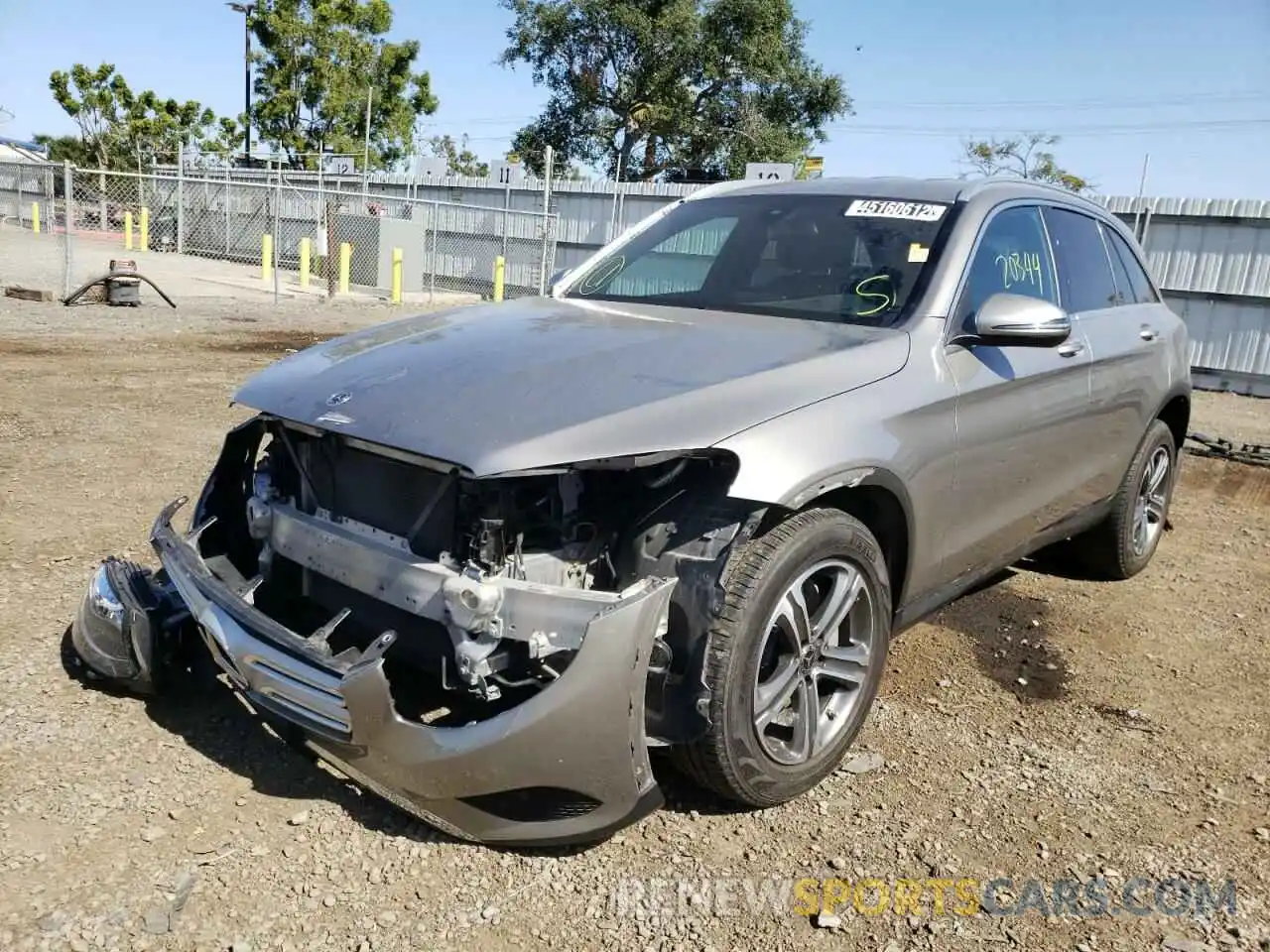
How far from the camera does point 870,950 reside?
2.42 metres

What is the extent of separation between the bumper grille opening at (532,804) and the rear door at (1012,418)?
160 cm

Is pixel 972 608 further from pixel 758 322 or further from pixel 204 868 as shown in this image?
pixel 204 868

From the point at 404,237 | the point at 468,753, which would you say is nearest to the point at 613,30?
the point at 404,237

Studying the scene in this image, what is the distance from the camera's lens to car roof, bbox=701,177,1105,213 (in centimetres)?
382

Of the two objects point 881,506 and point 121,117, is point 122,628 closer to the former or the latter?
point 881,506

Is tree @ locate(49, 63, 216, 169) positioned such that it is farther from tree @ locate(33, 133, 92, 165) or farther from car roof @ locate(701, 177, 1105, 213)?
→ car roof @ locate(701, 177, 1105, 213)

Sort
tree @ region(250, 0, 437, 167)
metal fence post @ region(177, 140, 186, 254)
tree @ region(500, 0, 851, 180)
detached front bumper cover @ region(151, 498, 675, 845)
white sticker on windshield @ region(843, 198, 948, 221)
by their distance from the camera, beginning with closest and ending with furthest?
detached front bumper cover @ region(151, 498, 675, 845), white sticker on windshield @ region(843, 198, 948, 221), metal fence post @ region(177, 140, 186, 254), tree @ region(500, 0, 851, 180), tree @ region(250, 0, 437, 167)

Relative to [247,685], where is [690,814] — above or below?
below

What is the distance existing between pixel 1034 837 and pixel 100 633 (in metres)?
2.82

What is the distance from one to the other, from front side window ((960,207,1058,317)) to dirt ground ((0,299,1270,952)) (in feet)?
4.67

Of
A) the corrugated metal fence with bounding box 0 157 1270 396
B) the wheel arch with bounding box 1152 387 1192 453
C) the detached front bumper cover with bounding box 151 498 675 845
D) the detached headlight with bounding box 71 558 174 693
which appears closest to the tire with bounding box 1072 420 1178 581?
the wheel arch with bounding box 1152 387 1192 453

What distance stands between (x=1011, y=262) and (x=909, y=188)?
47 cm

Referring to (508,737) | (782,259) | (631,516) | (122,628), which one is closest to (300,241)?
(782,259)

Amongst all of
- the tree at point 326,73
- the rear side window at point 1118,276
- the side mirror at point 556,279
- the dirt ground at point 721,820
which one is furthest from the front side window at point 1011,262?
the tree at point 326,73
